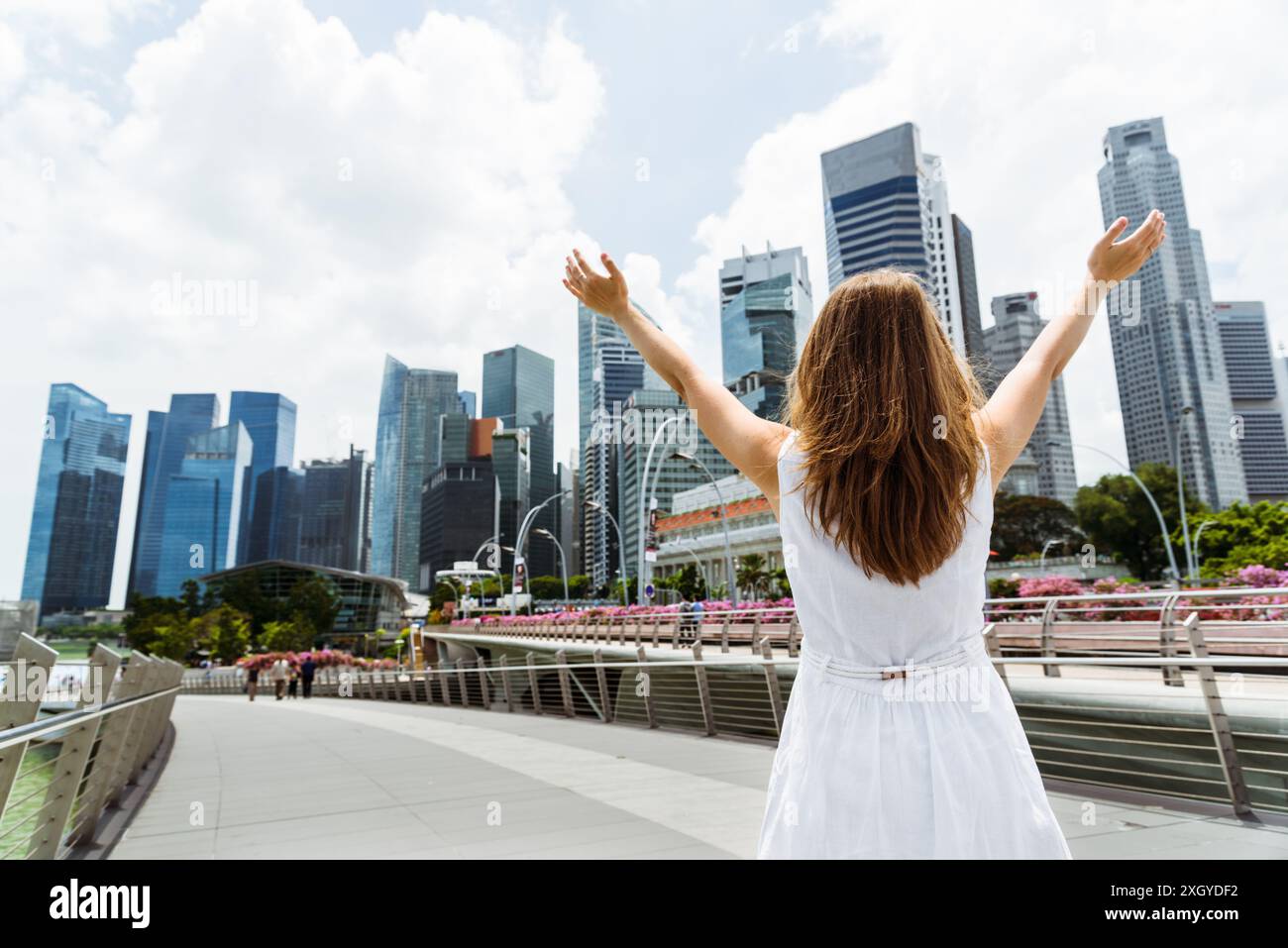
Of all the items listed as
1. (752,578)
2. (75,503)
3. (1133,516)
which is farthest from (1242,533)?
(75,503)

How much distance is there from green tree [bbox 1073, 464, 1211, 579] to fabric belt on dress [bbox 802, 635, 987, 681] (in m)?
81.4

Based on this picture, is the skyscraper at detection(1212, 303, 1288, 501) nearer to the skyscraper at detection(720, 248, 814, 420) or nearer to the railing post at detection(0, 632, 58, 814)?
the skyscraper at detection(720, 248, 814, 420)

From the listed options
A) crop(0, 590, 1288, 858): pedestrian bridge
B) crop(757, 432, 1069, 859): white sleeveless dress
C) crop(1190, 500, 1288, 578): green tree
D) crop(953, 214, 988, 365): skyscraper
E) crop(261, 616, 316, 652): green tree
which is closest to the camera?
crop(757, 432, 1069, 859): white sleeveless dress

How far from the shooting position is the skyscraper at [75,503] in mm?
136625

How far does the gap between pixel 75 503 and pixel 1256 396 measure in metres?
193

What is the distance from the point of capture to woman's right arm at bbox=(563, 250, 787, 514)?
1616 millimetres

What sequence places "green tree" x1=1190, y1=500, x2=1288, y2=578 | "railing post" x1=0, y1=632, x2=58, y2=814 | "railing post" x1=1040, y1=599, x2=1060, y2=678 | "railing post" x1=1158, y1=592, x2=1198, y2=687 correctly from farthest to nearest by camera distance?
"green tree" x1=1190, y1=500, x2=1288, y2=578
"railing post" x1=1040, y1=599, x2=1060, y2=678
"railing post" x1=1158, y1=592, x2=1198, y2=687
"railing post" x1=0, y1=632, x2=58, y2=814

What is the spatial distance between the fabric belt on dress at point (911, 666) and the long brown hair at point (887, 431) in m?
0.16

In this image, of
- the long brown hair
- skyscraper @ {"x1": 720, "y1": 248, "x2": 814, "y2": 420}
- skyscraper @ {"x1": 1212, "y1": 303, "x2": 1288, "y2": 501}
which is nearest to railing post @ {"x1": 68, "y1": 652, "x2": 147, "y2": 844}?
the long brown hair

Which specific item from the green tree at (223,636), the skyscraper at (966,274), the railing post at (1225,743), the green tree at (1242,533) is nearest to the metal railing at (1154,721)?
the railing post at (1225,743)

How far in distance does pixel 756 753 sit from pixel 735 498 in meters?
104

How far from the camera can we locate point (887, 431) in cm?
144
